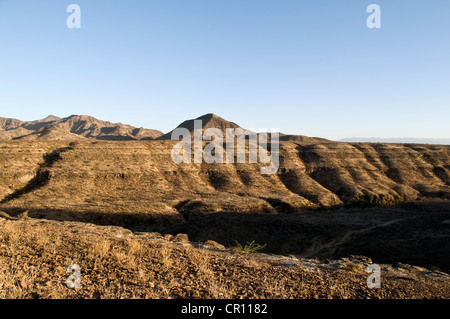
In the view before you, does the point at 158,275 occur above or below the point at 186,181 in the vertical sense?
above

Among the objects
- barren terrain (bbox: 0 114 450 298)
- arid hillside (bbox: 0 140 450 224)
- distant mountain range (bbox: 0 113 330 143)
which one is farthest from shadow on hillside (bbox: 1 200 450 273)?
distant mountain range (bbox: 0 113 330 143)

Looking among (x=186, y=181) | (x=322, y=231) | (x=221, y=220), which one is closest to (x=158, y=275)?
(x=221, y=220)

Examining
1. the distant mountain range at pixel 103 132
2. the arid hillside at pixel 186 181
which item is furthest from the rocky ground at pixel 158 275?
the distant mountain range at pixel 103 132

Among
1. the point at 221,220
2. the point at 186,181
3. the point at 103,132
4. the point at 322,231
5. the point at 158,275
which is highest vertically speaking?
the point at 103,132

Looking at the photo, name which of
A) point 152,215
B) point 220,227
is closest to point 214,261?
point 220,227

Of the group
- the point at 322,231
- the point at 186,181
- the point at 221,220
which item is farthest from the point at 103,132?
the point at 322,231

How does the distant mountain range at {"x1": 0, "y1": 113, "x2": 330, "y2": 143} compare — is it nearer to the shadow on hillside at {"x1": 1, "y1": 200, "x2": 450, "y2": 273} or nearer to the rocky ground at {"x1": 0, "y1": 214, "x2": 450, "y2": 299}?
the shadow on hillside at {"x1": 1, "y1": 200, "x2": 450, "y2": 273}

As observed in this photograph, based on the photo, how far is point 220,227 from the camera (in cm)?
2595

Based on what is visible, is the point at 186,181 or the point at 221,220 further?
the point at 186,181

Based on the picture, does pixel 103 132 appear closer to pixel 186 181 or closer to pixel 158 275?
pixel 186 181

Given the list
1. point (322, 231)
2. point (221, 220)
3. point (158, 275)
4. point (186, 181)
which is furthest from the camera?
point (186, 181)

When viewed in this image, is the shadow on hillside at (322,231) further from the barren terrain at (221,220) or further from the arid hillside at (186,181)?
the arid hillside at (186,181)

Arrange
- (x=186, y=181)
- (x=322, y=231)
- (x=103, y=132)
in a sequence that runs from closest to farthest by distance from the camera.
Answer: (x=322, y=231) → (x=186, y=181) → (x=103, y=132)
